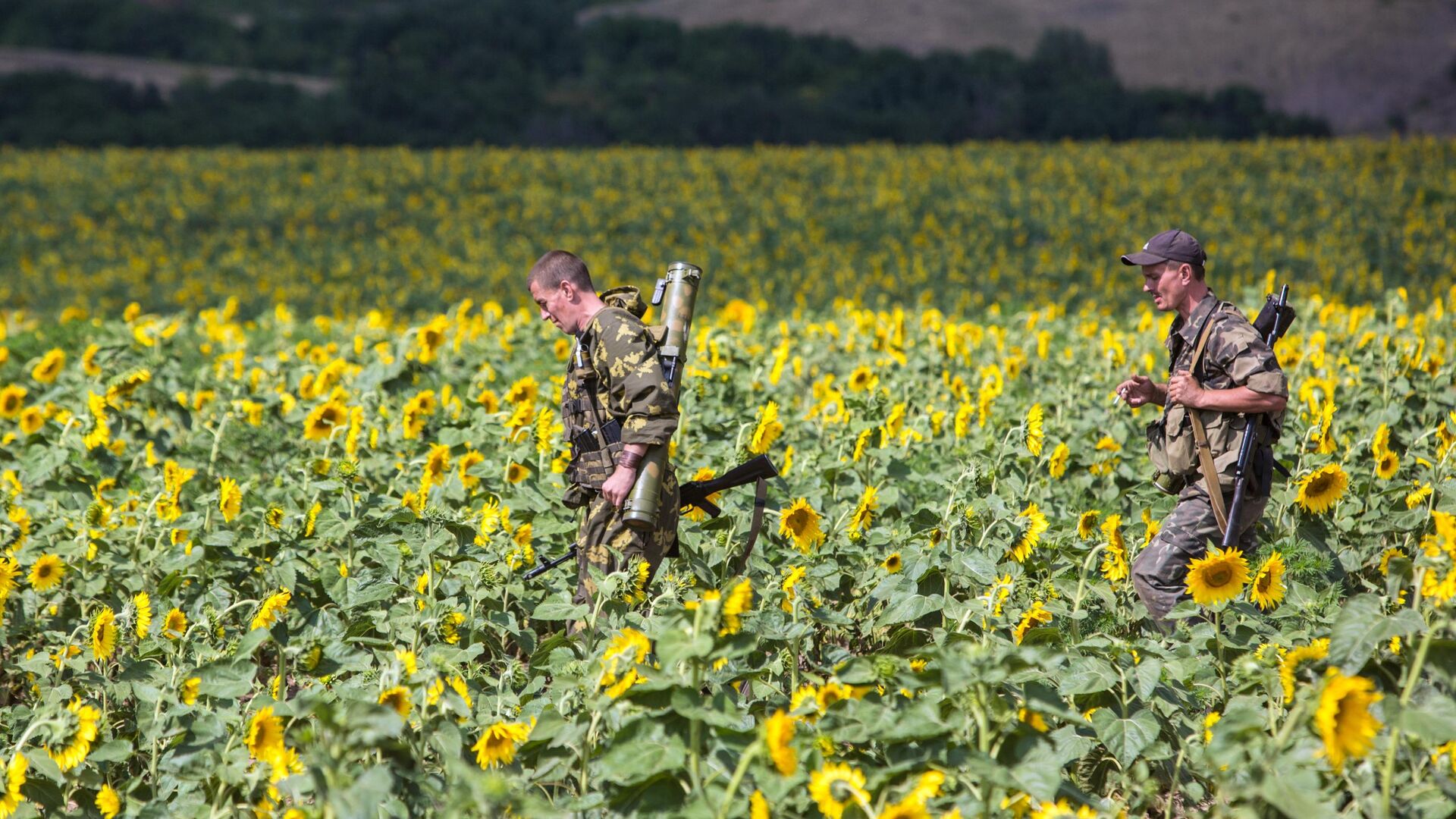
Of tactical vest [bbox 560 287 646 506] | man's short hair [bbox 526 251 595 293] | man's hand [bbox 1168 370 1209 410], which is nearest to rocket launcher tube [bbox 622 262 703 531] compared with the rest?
tactical vest [bbox 560 287 646 506]

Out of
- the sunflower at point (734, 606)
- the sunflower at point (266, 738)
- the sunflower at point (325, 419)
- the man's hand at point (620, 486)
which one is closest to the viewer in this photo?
the sunflower at point (734, 606)

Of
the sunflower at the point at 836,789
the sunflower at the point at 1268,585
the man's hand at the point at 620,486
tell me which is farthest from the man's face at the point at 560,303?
the sunflower at the point at 1268,585

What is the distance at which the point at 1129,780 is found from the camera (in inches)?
112

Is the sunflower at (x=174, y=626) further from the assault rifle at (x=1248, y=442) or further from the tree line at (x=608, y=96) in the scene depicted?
the tree line at (x=608, y=96)

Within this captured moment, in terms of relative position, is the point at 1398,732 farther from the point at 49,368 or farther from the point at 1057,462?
the point at 49,368

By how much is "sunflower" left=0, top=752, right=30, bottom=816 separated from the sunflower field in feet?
0.04

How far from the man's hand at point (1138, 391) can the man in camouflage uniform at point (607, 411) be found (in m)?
1.35

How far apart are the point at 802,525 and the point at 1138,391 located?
1113mm

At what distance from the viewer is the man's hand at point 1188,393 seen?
12.1 feet

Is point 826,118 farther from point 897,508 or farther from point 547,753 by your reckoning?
point 547,753

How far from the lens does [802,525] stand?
3.57m

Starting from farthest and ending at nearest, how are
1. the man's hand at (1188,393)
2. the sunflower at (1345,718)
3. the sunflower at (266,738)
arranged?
the man's hand at (1188,393) < the sunflower at (266,738) < the sunflower at (1345,718)

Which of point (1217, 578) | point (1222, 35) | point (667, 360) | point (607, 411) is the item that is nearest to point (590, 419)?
point (607, 411)

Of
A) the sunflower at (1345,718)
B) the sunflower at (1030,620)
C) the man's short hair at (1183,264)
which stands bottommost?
the sunflower at (1030,620)
